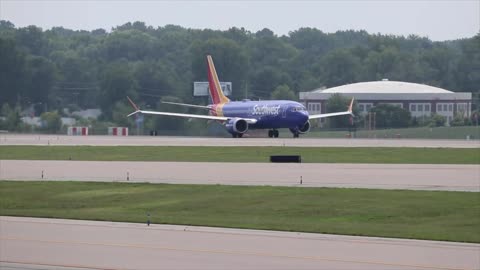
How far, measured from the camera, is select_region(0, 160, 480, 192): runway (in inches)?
1801

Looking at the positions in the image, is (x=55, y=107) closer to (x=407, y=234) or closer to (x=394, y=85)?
(x=394, y=85)

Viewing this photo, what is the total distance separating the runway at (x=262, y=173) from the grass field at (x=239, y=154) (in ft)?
14.7

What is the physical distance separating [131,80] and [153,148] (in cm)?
9038

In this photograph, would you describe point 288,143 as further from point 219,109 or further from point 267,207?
point 267,207

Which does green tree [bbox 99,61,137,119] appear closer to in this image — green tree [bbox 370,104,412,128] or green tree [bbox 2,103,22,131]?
green tree [bbox 2,103,22,131]

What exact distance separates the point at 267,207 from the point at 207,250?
11152mm

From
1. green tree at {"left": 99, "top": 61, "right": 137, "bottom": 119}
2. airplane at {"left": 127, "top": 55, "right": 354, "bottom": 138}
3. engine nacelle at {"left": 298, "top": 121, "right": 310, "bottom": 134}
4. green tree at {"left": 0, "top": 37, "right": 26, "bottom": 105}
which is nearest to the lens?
airplane at {"left": 127, "top": 55, "right": 354, "bottom": 138}

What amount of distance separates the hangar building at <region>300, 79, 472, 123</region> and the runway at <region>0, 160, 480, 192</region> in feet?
354

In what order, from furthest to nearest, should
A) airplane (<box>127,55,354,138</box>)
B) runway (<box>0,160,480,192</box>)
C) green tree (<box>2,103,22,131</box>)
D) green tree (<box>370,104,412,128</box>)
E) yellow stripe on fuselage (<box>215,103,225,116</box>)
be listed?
1. green tree (<box>370,104,412,128</box>)
2. green tree (<box>2,103,22,131</box>)
3. yellow stripe on fuselage (<box>215,103,225,116</box>)
4. airplane (<box>127,55,354,138</box>)
5. runway (<box>0,160,480,192</box>)

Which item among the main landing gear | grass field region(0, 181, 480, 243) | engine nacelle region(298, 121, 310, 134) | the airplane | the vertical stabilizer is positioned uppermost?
the vertical stabilizer

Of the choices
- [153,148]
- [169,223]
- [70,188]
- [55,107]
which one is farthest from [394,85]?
[169,223]

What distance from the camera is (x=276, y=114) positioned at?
105125 mm

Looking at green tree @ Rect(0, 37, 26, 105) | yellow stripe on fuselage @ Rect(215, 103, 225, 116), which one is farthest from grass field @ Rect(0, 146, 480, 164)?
green tree @ Rect(0, 37, 26, 105)

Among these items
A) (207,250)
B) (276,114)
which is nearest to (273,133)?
(276,114)
